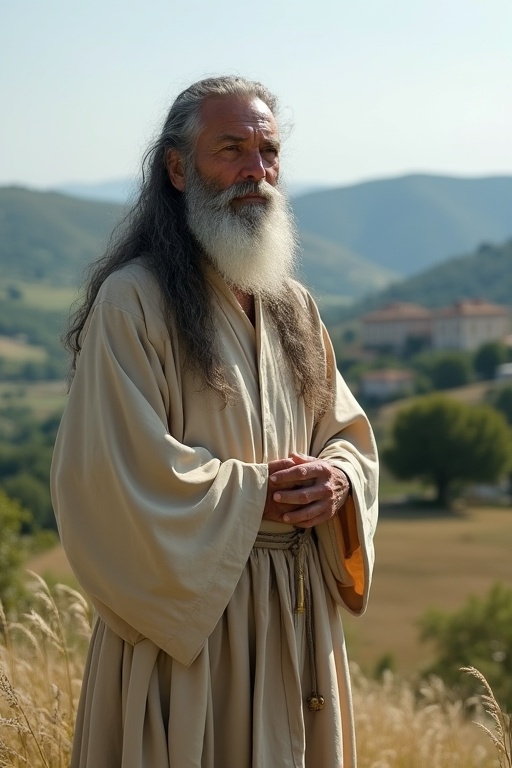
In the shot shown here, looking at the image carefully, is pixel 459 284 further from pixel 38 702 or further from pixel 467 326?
pixel 38 702

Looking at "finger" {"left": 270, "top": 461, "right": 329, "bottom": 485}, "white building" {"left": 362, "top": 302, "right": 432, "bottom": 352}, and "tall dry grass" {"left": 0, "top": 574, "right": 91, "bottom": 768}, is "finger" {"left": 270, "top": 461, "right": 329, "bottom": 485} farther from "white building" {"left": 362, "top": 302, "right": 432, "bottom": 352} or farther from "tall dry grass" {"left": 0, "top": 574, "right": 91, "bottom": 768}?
"white building" {"left": 362, "top": 302, "right": 432, "bottom": 352}

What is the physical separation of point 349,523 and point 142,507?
73 centimetres

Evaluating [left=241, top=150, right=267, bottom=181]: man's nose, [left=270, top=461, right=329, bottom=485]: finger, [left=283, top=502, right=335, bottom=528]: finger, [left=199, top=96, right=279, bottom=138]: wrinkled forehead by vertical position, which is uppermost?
[left=199, top=96, right=279, bottom=138]: wrinkled forehead

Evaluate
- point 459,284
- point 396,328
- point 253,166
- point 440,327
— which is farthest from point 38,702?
point 459,284

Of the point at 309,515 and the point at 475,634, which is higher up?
the point at 309,515

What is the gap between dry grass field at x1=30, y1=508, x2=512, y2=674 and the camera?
1492 inches

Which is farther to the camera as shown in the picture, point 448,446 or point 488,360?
point 488,360

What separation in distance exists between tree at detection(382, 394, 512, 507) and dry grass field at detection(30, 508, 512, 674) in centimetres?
621

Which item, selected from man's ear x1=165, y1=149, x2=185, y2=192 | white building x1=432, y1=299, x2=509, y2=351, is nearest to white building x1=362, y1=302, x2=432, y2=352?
white building x1=432, y1=299, x2=509, y2=351

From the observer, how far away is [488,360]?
109 meters

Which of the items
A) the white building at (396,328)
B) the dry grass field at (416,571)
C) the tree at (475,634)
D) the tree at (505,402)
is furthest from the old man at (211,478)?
the white building at (396,328)

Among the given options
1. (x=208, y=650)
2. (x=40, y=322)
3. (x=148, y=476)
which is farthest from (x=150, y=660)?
(x=40, y=322)

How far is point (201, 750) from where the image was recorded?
110 inches

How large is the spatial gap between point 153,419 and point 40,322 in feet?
545
